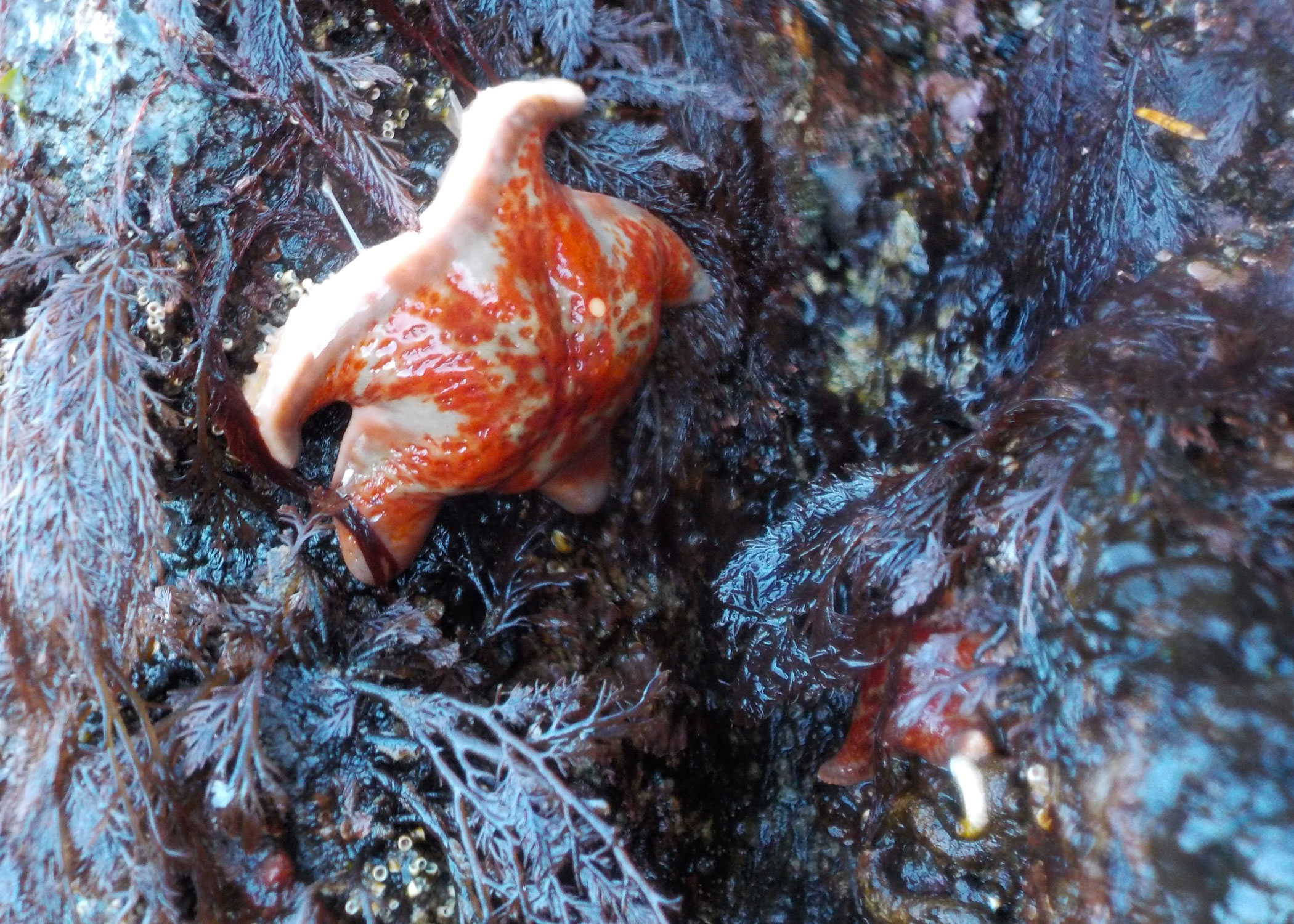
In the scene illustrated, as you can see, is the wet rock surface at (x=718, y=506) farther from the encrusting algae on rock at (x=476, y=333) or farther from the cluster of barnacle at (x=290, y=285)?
the encrusting algae on rock at (x=476, y=333)

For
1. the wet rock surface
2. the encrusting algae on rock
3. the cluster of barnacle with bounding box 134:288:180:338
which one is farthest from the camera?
the cluster of barnacle with bounding box 134:288:180:338

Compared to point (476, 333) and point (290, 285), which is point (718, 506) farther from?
point (290, 285)

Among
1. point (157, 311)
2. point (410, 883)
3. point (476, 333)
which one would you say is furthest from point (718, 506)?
point (157, 311)

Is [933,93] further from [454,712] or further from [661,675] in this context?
[454,712]

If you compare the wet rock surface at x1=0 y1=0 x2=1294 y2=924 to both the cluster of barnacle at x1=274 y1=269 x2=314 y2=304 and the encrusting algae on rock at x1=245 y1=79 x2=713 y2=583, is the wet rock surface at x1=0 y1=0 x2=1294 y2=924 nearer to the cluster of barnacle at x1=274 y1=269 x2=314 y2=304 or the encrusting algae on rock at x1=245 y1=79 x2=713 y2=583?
the cluster of barnacle at x1=274 y1=269 x2=314 y2=304

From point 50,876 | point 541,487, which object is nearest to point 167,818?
point 50,876

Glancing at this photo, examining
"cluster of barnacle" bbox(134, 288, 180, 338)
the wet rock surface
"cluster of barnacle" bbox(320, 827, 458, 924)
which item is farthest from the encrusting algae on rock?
"cluster of barnacle" bbox(320, 827, 458, 924)

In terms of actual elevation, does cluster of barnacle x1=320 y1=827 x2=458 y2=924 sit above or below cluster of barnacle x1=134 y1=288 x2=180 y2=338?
below

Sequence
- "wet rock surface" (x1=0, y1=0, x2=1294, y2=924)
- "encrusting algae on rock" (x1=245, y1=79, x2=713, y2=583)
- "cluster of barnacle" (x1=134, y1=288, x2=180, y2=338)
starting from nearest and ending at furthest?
"wet rock surface" (x1=0, y1=0, x2=1294, y2=924) < "encrusting algae on rock" (x1=245, y1=79, x2=713, y2=583) < "cluster of barnacle" (x1=134, y1=288, x2=180, y2=338)
